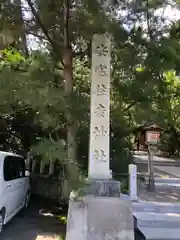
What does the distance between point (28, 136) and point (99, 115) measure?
4955mm

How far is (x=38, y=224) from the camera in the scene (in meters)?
7.10

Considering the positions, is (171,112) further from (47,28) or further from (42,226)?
(42,226)

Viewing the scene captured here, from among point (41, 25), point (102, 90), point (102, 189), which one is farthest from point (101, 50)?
point (102, 189)

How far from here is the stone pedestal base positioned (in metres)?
5.21

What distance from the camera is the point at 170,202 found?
25.7 ft

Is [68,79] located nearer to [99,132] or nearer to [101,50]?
[101,50]

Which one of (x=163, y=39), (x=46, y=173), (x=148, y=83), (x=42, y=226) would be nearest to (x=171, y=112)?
(x=148, y=83)

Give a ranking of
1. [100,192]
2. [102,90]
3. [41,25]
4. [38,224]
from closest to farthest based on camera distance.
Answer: [100,192], [102,90], [41,25], [38,224]

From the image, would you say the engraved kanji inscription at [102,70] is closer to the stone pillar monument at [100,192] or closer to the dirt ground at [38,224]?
the stone pillar monument at [100,192]

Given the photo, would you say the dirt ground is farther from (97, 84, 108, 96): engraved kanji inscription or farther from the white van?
(97, 84, 108, 96): engraved kanji inscription

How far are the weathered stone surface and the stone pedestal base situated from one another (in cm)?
12

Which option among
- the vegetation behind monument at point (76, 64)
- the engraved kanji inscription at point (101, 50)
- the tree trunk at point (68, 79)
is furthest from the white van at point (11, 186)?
the engraved kanji inscription at point (101, 50)

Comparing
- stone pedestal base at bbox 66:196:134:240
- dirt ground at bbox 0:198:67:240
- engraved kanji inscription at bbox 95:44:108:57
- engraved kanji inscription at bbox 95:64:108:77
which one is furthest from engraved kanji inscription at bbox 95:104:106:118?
dirt ground at bbox 0:198:67:240

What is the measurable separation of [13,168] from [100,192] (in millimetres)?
2283
